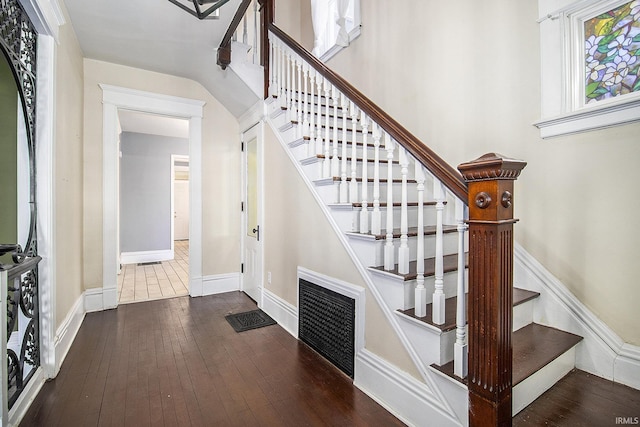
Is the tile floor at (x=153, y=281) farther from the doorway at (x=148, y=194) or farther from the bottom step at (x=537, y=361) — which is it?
the bottom step at (x=537, y=361)

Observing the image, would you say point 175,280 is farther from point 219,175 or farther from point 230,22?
point 230,22

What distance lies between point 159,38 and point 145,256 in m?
4.81

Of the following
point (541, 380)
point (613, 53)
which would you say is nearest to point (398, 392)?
point (541, 380)

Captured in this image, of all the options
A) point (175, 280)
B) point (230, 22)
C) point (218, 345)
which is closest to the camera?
point (218, 345)

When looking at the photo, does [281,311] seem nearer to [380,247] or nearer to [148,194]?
[380,247]

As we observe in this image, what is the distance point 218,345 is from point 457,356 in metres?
1.90

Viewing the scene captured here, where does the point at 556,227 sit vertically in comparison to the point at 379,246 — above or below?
above

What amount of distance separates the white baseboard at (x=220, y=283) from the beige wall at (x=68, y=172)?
1.28 metres

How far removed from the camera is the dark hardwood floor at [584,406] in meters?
1.35

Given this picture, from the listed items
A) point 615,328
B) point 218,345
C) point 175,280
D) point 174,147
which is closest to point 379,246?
point 615,328

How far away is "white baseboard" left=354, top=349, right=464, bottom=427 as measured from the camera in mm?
1526

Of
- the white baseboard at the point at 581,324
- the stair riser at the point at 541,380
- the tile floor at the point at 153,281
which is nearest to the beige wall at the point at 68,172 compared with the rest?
the tile floor at the point at 153,281

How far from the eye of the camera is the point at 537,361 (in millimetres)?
1524

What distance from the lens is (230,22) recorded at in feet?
9.11
